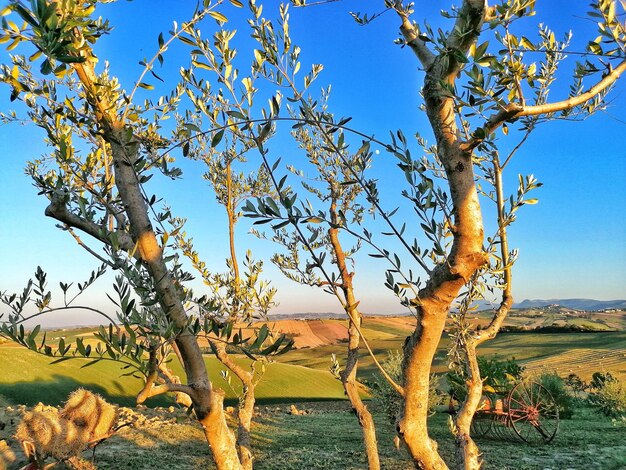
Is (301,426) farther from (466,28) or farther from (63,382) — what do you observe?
(466,28)

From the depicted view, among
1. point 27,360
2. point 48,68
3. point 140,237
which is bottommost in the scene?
point 27,360

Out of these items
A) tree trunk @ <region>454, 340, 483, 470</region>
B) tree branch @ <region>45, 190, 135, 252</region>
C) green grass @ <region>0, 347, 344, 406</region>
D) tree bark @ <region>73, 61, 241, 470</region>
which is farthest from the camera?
green grass @ <region>0, 347, 344, 406</region>

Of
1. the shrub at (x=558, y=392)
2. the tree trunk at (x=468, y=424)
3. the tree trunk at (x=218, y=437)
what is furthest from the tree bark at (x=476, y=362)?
the shrub at (x=558, y=392)

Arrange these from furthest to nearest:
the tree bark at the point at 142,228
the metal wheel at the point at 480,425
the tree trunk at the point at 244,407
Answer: the metal wheel at the point at 480,425, the tree trunk at the point at 244,407, the tree bark at the point at 142,228

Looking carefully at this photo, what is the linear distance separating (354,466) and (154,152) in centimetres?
926

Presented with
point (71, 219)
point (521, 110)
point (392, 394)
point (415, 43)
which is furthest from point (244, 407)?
point (521, 110)

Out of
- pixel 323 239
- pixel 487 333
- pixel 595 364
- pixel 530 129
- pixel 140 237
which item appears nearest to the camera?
pixel 140 237

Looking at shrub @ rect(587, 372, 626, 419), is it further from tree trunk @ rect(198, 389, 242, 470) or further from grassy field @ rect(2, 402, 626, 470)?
tree trunk @ rect(198, 389, 242, 470)

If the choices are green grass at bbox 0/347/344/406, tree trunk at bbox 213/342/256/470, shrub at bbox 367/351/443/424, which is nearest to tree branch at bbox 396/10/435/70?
tree trunk at bbox 213/342/256/470

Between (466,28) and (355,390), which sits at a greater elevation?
(466,28)

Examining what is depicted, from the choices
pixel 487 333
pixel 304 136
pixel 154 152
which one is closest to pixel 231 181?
pixel 304 136

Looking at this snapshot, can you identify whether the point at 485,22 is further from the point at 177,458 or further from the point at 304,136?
the point at 177,458

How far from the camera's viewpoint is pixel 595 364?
28.7 m

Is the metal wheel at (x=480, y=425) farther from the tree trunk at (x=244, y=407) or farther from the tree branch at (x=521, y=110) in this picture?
the tree branch at (x=521, y=110)
